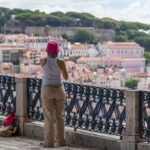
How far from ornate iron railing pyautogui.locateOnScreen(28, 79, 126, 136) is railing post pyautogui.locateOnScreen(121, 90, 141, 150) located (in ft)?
0.27

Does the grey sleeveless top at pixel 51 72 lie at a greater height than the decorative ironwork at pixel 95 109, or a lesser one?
greater

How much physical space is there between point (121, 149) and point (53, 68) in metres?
0.82

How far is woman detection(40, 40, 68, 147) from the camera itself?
3.82 metres

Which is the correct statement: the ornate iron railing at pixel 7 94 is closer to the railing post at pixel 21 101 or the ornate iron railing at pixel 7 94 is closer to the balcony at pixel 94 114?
the balcony at pixel 94 114

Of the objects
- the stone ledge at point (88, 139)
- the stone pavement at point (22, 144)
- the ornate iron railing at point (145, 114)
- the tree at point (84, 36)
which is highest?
the tree at point (84, 36)

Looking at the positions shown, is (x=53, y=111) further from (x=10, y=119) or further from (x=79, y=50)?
(x=79, y=50)

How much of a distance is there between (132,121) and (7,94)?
1.55 meters

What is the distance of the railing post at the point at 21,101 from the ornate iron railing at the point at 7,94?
119mm

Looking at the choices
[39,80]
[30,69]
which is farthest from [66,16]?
[39,80]

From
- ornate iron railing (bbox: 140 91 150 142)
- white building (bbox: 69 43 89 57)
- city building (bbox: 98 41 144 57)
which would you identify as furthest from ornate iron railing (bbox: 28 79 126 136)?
city building (bbox: 98 41 144 57)

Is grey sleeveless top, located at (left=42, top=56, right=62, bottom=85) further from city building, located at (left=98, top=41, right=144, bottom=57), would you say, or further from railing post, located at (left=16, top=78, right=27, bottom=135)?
city building, located at (left=98, top=41, right=144, bottom=57)

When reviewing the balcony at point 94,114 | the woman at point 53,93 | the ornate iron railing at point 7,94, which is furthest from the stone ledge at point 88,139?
the ornate iron railing at point 7,94

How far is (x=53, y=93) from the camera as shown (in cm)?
385

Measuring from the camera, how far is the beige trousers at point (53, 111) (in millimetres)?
3863
